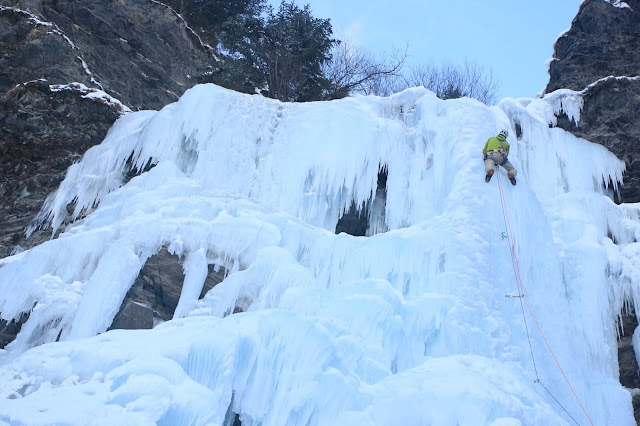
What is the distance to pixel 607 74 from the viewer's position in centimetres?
1027

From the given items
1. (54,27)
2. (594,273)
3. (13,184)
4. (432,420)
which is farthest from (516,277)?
(54,27)

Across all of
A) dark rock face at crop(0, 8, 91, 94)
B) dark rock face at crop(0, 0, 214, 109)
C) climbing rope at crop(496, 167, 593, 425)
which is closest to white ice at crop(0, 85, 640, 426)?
climbing rope at crop(496, 167, 593, 425)

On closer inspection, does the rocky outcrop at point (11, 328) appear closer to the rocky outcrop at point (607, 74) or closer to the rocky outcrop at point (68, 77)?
the rocky outcrop at point (68, 77)

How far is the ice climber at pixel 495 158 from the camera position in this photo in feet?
23.5

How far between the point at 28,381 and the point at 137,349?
0.92 m

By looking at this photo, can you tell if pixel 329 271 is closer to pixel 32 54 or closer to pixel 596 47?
pixel 32 54

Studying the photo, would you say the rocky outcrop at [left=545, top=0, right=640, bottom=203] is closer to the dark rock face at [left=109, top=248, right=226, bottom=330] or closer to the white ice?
the white ice

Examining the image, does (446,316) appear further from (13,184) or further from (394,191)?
(13,184)

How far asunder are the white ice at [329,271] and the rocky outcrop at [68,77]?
19.2 inches

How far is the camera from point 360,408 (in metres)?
4.55

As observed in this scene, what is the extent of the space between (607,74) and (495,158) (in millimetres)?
4669

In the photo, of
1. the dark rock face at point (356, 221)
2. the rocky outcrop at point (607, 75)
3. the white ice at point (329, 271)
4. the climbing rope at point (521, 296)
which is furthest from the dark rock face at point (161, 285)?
the rocky outcrop at point (607, 75)

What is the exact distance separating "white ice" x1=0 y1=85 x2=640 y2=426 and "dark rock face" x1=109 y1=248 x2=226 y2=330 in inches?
5.4

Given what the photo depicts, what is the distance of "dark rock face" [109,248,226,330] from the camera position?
21.8ft
